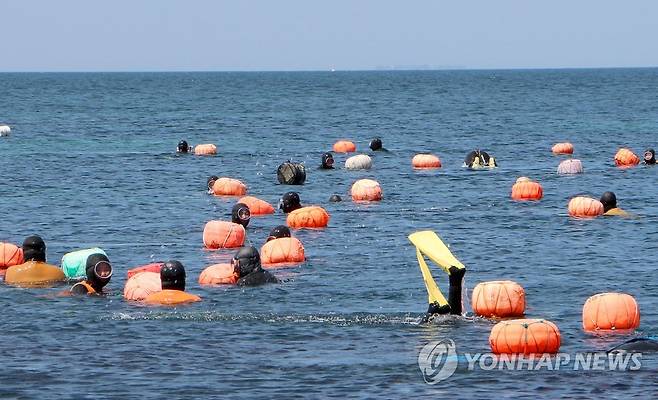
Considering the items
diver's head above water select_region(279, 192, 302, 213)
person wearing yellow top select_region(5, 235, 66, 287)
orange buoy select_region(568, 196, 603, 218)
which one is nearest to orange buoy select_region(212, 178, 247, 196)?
diver's head above water select_region(279, 192, 302, 213)

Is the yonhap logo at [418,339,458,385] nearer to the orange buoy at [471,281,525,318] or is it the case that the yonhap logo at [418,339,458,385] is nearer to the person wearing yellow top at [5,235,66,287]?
the orange buoy at [471,281,525,318]

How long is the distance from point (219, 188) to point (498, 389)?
112 feet

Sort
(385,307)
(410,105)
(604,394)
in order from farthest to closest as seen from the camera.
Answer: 1. (410,105)
2. (385,307)
3. (604,394)

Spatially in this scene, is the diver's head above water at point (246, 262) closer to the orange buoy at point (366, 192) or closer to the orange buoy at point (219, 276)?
the orange buoy at point (219, 276)

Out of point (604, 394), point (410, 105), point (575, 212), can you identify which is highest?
point (410, 105)

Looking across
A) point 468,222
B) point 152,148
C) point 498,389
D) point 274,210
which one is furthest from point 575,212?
point 152,148

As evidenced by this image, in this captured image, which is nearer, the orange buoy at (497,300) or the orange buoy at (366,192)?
the orange buoy at (497,300)

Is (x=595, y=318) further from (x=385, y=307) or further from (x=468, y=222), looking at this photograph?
(x=468, y=222)

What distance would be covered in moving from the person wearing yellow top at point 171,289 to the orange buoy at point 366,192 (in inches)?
881

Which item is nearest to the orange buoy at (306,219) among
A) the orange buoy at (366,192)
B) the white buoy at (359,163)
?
the orange buoy at (366,192)

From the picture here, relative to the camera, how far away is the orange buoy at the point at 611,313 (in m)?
26.6

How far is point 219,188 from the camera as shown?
2184 inches

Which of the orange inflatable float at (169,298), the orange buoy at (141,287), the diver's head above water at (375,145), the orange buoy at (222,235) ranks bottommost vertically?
the orange inflatable float at (169,298)

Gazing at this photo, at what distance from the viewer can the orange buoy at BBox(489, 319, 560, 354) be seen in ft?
79.3
